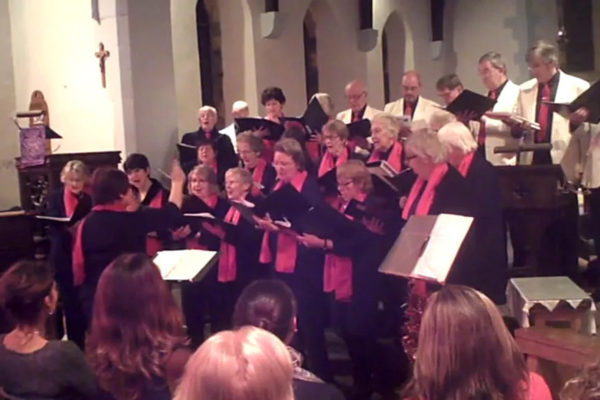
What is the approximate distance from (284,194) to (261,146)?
3.79 feet

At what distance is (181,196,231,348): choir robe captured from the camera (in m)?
5.59

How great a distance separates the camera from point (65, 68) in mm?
9773

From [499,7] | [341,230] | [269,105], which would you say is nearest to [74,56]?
[269,105]

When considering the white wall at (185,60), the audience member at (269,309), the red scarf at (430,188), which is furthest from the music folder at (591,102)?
the white wall at (185,60)

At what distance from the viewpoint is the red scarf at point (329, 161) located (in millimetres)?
6129

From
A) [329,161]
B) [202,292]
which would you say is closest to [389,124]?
[329,161]

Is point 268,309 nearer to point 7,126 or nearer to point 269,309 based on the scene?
point 269,309

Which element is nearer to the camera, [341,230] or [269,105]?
[341,230]

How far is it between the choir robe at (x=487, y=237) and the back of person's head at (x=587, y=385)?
2337 millimetres

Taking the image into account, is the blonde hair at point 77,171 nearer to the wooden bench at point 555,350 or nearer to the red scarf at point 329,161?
the red scarf at point 329,161

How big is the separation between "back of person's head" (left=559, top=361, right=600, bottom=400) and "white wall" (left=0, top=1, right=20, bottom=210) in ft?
32.0

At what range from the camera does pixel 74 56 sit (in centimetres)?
953

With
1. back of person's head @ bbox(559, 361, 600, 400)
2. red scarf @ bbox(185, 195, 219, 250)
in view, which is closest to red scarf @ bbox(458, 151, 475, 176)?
red scarf @ bbox(185, 195, 219, 250)

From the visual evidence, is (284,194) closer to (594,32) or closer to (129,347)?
(129,347)
